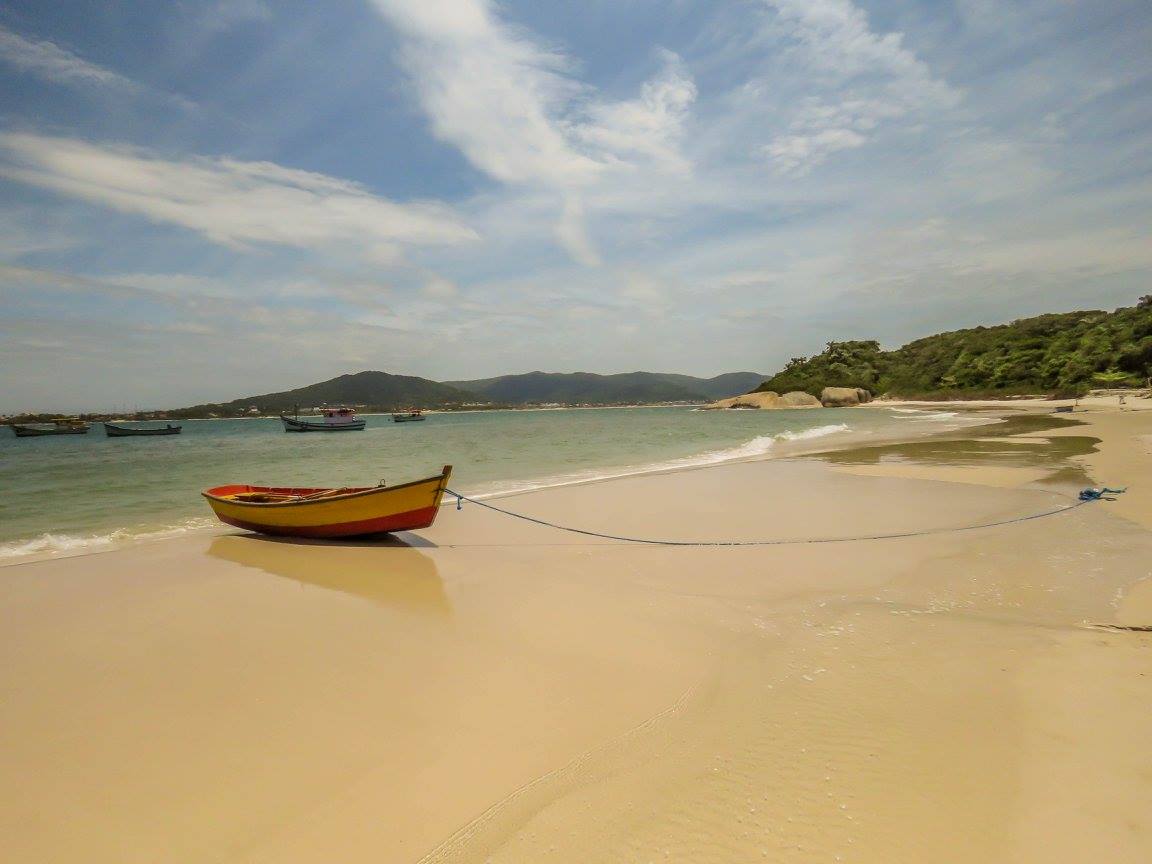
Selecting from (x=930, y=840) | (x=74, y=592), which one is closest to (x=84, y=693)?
(x=74, y=592)

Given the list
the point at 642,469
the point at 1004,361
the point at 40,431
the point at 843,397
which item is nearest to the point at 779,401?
the point at 843,397

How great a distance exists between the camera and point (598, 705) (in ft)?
12.8

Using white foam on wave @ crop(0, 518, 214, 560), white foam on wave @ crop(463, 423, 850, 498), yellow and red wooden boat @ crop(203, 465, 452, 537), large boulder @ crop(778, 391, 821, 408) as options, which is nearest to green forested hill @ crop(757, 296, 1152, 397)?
large boulder @ crop(778, 391, 821, 408)

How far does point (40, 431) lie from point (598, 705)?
9058 cm

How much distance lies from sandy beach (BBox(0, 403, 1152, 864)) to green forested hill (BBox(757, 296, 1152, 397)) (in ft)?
220

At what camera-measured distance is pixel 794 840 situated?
248cm

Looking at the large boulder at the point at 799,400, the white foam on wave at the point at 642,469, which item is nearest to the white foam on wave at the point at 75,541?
the white foam on wave at the point at 642,469

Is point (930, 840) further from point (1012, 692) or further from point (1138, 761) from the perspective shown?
point (1012, 692)

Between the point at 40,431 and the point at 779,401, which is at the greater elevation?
the point at 40,431

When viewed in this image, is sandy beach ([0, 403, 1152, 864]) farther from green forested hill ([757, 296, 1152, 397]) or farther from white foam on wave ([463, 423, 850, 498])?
green forested hill ([757, 296, 1152, 397])

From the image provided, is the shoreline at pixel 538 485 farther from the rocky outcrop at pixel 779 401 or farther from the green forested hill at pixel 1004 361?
the rocky outcrop at pixel 779 401

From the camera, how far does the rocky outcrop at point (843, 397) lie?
8631 cm

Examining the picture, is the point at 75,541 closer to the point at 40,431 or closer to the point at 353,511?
the point at 353,511

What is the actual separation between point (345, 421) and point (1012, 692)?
205ft
